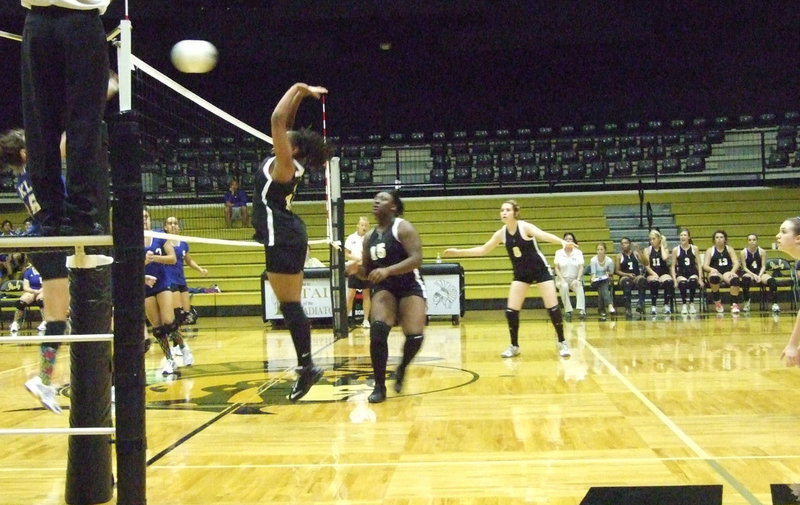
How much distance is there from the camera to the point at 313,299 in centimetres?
1370

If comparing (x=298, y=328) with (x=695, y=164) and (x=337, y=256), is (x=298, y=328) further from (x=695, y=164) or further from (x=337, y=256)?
(x=695, y=164)

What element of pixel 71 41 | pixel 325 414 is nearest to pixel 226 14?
pixel 325 414

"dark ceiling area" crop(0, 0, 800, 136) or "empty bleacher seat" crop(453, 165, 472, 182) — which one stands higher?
"dark ceiling area" crop(0, 0, 800, 136)

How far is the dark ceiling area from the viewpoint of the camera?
65.2 ft

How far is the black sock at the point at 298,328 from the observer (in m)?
4.84

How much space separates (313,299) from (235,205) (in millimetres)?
2596

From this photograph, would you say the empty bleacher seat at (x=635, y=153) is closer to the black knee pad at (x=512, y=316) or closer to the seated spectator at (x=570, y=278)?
the seated spectator at (x=570, y=278)

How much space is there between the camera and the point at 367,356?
9320 mm

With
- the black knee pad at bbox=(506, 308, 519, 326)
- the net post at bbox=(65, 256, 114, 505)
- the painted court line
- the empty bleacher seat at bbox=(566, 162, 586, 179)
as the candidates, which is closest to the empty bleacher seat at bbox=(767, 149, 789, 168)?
the empty bleacher seat at bbox=(566, 162, 586, 179)

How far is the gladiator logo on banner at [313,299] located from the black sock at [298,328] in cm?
866

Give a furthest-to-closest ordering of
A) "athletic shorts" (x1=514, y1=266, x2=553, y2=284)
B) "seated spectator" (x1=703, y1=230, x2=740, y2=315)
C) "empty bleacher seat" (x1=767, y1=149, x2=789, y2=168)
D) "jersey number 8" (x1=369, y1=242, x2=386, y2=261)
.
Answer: "empty bleacher seat" (x1=767, y1=149, x2=789, y2=168), "seated spectator" (x1=703, y1=230, x2=740, y2=315), "athletic shorts" (x1=514, y1=266, x2=553, y2=284), "jersey number 8" (x1=369, y1=242, x2=386, y2=261)

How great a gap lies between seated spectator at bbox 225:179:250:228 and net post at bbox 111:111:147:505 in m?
10.8

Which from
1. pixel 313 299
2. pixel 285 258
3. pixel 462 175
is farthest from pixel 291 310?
pixel 462 175

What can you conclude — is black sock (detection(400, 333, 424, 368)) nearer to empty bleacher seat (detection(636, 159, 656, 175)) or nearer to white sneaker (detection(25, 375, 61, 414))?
white sneaker (detection(25, 375, 61, 414))
